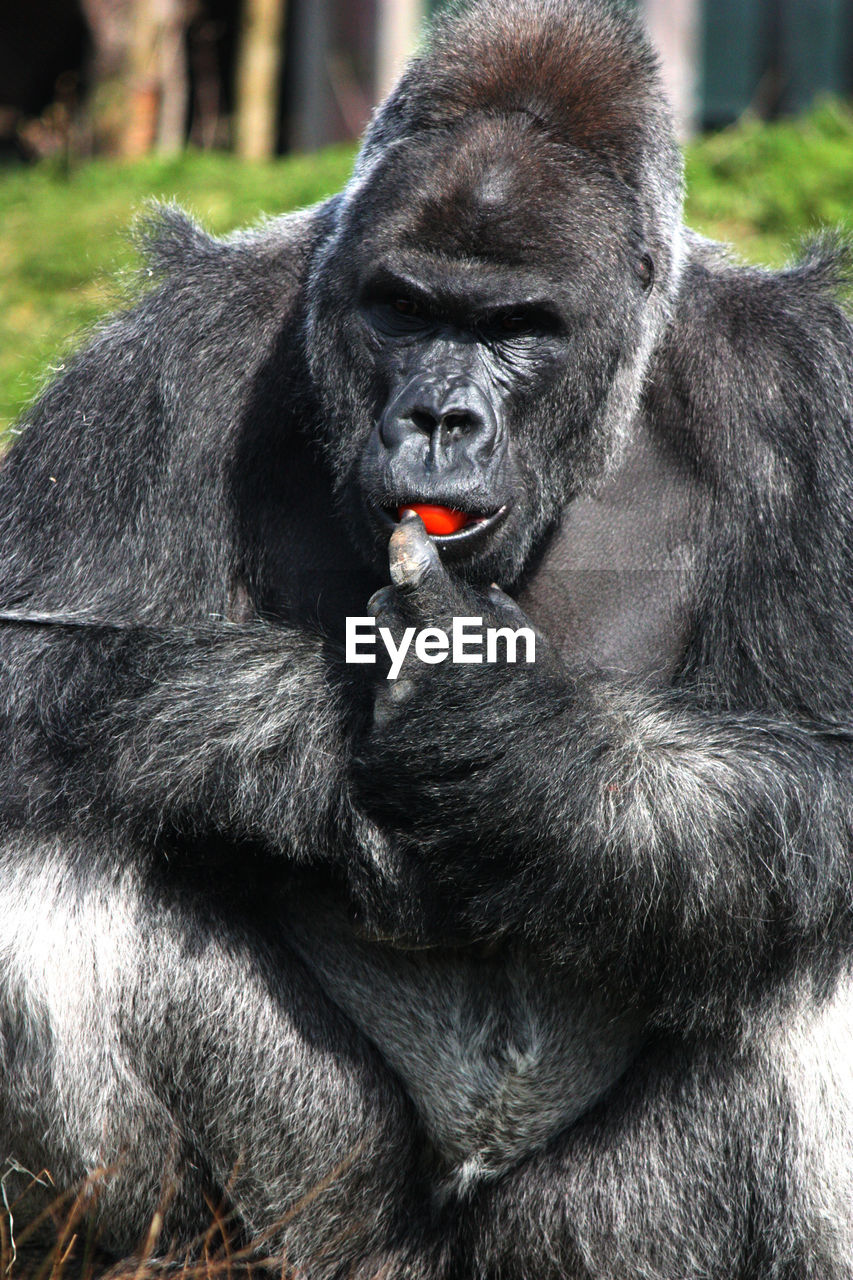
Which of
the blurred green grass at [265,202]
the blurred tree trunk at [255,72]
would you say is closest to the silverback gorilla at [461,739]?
the blurred green grass at [265,202]

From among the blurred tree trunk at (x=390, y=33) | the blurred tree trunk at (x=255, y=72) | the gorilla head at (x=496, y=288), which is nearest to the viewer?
the gorilla head at (x=496, y=288)

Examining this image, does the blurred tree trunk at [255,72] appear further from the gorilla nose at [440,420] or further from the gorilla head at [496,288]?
the gorilla nose at [440,420]

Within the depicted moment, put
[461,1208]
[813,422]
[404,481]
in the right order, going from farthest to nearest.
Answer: [813,422] < [461,1208] < [404,481]

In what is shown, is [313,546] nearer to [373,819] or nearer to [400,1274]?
[373,819]

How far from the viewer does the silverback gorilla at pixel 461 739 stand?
11.7ft

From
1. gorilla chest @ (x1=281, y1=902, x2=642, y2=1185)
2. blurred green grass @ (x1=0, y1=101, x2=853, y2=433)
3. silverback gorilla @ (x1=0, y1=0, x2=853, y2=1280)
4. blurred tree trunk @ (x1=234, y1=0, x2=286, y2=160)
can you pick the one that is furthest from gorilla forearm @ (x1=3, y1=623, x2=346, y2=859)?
blurred tree trunk @ (x1=234, y1=0, x2=286, y2=160)

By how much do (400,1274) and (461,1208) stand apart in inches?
8.2

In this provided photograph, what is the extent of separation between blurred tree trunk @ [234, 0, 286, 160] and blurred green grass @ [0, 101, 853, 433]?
11.6ft

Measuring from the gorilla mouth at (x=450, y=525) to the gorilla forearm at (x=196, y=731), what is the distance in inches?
17.0

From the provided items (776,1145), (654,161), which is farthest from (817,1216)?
(654,161)

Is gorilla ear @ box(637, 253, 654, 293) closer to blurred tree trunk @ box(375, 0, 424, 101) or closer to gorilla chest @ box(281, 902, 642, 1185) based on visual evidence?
gorilla chest @ box(281, 902, 642, 1185)

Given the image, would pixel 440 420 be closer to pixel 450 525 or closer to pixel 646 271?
pixel 450 525

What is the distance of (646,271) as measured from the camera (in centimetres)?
406

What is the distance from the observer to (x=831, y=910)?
143 inches
